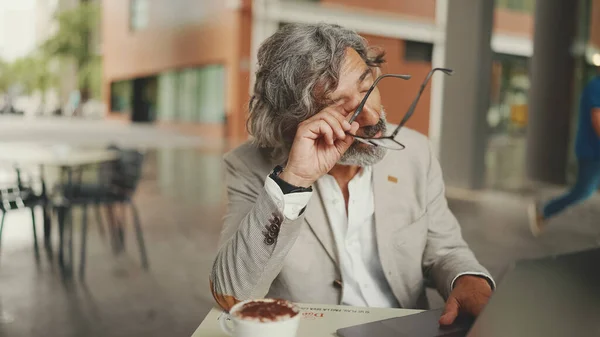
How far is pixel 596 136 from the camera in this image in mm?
5145

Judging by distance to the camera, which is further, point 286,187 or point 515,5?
point 515,5

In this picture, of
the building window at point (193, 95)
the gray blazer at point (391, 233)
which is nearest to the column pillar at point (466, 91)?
the gray blazer at point (391, 233)

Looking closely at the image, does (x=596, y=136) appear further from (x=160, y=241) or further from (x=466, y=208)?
(x=160, y=241)

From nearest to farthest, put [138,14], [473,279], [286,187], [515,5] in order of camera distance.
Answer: [286,187] < [473,279] < [515,5] < [138,14]

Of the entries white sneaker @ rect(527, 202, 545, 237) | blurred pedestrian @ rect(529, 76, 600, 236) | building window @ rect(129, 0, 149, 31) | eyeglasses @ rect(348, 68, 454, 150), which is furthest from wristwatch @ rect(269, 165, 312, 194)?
building window @ rect(129, 0, 149, 31)

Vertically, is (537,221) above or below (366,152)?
below

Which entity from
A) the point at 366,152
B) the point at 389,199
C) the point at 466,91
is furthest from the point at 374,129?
the point at 466,91

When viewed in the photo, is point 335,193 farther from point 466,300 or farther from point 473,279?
point 466,300

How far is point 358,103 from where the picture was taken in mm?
1543

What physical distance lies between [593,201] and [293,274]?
24.6 feet

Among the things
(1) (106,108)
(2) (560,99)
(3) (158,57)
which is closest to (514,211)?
(2) (560,99)

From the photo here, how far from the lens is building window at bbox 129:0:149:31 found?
87.7ft

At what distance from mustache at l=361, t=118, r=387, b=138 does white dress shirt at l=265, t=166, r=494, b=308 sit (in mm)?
203

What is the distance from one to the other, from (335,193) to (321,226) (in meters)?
0.12
